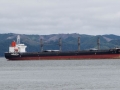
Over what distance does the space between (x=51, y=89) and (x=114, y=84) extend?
253 inches

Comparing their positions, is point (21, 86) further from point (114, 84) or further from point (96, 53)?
Result: point (96, 53)

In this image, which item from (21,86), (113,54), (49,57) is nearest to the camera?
(21,86)

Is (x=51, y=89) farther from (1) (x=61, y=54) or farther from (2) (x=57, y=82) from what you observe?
(1) (x=61, y=54)

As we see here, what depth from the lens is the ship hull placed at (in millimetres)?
119375

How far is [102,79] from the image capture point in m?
58.1

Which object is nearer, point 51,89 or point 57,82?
point 51,89

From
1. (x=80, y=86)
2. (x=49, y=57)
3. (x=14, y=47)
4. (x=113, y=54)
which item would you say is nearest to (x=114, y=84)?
(x=80, y=86)

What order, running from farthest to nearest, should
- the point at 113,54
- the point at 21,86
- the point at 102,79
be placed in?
the point at 113,54, the point at 102,79, the point at 21,86

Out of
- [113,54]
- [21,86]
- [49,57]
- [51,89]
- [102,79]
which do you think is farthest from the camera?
[49,57]

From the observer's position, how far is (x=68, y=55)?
125375 mm

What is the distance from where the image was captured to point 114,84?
2051 inches

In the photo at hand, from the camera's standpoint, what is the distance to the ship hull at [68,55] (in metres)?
119

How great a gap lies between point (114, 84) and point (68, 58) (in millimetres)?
73979

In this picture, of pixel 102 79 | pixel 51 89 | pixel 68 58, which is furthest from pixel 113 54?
pixel 51 89
